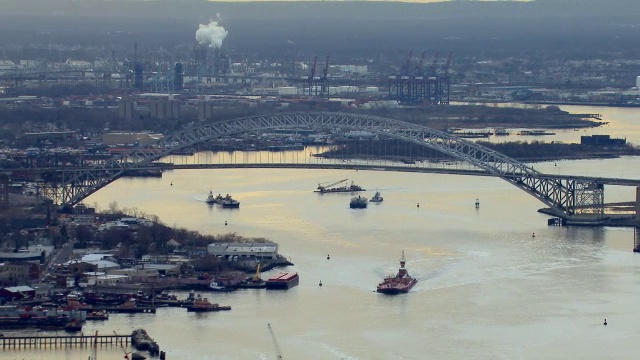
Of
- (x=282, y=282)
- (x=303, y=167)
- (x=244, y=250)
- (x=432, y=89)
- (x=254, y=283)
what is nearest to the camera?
(x=282, y=282)

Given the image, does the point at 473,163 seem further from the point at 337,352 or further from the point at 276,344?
the point at 337,352

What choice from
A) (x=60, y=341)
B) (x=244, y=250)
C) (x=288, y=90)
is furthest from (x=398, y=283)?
(x=288, y=90)

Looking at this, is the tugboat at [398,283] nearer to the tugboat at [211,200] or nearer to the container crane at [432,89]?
the tugboat at [211,200]

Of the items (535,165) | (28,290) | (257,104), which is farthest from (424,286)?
(257,104)

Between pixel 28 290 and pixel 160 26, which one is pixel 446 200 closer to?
pixel 28 290

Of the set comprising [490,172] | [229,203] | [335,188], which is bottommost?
[229,203]

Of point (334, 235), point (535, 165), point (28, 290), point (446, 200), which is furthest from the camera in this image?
point (535, 165)
